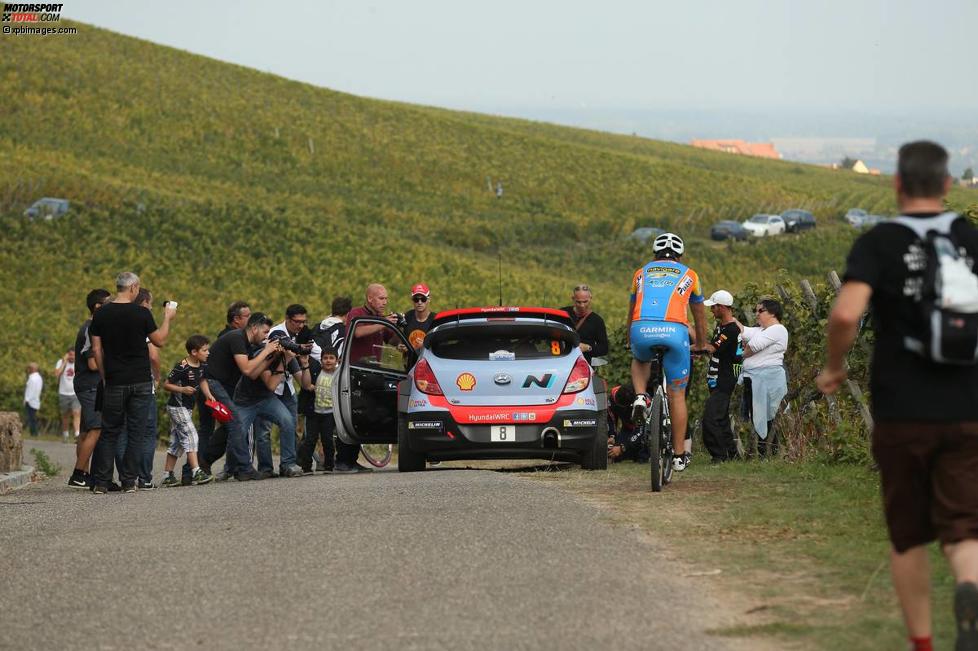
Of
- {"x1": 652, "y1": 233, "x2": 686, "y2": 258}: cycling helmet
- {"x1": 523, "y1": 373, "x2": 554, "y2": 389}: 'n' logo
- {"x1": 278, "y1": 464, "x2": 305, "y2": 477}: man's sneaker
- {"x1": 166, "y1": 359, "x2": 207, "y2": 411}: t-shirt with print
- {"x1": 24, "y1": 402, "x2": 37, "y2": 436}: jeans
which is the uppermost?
{"x1": 652, "y1": 233, "x2": 686, "y2": 258}: cycling helmet

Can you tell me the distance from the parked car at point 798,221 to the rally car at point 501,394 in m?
85.8

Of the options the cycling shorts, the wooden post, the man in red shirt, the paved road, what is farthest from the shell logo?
the wooden post

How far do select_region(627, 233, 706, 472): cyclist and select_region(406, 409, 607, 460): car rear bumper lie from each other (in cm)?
196

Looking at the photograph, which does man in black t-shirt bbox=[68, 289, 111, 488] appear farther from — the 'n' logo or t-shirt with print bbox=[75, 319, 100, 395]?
the 'n' logo

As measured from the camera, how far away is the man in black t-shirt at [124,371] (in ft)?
48.2

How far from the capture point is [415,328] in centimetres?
1731

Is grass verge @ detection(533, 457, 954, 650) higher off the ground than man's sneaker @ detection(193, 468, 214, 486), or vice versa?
grass verge @ detection(533, 457, 954, 650)

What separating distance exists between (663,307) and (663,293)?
0.35 feet

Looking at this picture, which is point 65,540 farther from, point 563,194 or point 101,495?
point 563,194

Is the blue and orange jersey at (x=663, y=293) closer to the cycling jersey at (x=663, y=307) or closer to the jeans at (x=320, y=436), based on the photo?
the cycling jersey at (x=663, y=307)

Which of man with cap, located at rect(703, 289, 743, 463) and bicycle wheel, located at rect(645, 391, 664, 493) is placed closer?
bicycle wheel, located at rect(645, 391, 664, 493)

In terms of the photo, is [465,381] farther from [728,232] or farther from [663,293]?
[728,232]

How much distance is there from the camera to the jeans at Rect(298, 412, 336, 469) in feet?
56.2

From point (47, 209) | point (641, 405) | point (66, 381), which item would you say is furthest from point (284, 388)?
point (47, 209)
